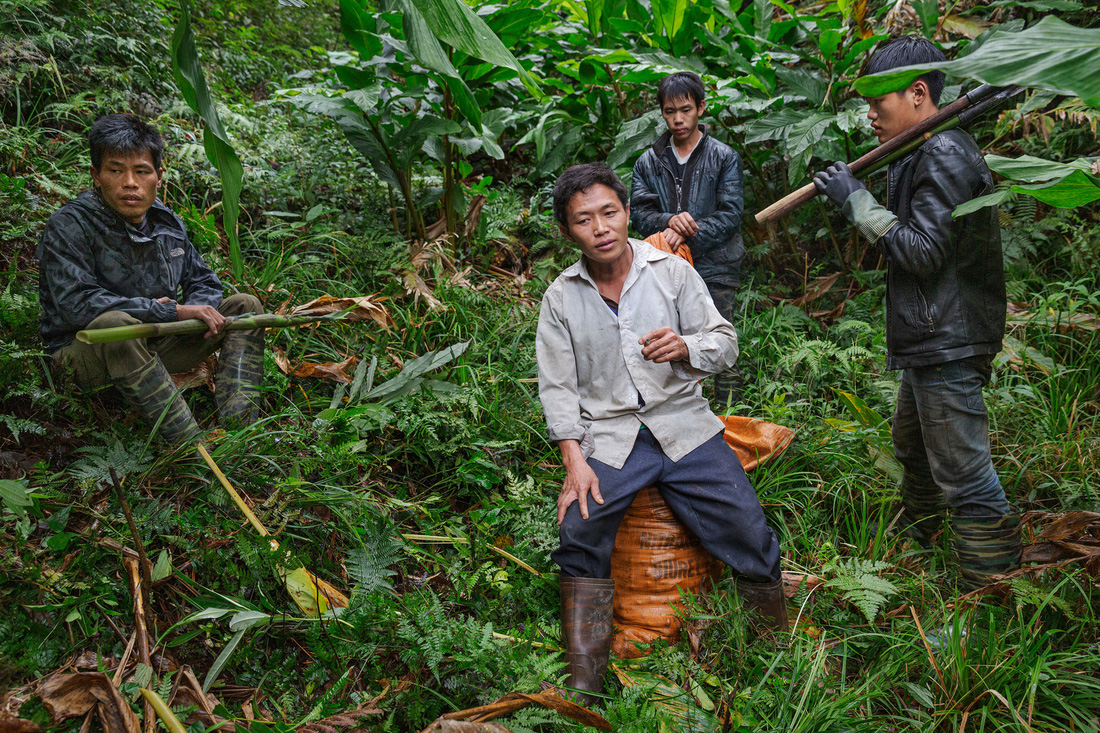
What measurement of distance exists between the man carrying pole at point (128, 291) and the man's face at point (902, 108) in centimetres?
290

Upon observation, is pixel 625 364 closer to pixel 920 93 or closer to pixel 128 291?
pixel 920 93

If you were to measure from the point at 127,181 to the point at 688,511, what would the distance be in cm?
280

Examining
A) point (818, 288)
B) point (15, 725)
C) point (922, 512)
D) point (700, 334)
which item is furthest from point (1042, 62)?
point (818, 288)

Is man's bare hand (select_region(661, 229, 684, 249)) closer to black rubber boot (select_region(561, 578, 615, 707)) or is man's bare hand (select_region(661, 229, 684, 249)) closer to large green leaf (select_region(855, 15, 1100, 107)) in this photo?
black rubber boot (select_region(561, 578, 615, 707))

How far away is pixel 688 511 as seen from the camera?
2504 millimetres

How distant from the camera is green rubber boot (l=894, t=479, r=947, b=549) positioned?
3.00 meters

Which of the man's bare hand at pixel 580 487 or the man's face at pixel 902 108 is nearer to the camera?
the man's bare hand at pixel 580 487

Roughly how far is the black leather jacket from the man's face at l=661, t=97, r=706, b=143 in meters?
1.49

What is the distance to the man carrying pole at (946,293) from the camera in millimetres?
2461

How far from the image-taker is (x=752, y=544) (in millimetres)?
2402

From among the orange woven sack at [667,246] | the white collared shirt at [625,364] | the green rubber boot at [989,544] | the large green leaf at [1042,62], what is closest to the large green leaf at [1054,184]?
the large green leaf at [1042,62]

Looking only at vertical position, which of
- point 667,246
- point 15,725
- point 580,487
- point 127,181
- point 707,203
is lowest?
point 580,487

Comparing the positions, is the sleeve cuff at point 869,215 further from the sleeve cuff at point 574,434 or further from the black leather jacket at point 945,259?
the sleeve cuff at point 574,434

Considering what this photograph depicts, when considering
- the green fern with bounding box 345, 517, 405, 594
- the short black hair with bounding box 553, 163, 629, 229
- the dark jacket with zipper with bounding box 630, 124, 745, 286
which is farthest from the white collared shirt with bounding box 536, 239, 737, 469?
the dark jacket with zipper with bounding box 630, 124, 745, 286
